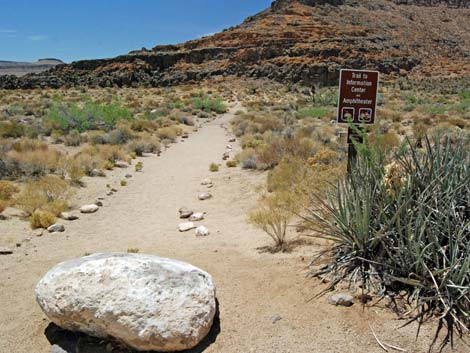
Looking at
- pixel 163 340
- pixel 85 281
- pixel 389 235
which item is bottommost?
pixel 163 340

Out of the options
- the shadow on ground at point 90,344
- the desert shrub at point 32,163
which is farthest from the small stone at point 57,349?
the desert shrub at point 32,163

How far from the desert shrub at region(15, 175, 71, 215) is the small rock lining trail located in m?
0.61

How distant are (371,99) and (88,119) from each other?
1591 cm

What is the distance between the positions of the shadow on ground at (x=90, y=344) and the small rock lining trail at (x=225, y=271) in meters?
0.07

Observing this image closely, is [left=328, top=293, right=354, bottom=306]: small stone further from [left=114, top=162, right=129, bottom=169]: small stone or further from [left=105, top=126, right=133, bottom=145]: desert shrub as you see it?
[left=105, top=126, right=133, bottom=145]: desert shrub

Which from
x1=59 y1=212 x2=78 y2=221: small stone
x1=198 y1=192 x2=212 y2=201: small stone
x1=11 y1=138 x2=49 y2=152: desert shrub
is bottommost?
x1=59 y1=212 x2=78 y2=221: small stone

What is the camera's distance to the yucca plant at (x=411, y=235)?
10.8 ft

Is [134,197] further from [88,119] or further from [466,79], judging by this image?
[466,79]

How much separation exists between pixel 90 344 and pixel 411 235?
9.94 feet

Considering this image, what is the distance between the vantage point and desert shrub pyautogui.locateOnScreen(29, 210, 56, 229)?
6.78 m

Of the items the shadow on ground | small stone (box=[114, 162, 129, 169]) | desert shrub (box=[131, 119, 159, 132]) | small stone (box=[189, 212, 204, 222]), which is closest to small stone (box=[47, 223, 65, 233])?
small stone (box=[189, 212, 204, 222])

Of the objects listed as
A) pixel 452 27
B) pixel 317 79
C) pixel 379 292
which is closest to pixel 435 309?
pixel 379 292

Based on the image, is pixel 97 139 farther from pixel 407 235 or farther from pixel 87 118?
pixel 407 235

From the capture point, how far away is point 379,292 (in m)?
3.72
